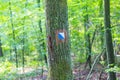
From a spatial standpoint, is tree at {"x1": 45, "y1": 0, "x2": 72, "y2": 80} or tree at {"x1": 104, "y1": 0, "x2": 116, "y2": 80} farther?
tree at {"x1": 104, "y1": 0, "x2": 116, "y2": 80}

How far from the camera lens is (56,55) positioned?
3.98 m

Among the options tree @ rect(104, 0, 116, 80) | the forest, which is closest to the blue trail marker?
the forest

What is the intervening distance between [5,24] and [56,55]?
29.0 feet

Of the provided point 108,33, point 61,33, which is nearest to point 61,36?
point 61,33

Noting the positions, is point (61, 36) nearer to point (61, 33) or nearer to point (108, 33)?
point (61, 33)

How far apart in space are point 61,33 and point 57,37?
107mm

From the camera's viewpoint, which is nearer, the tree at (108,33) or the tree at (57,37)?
the tree at (57,37)

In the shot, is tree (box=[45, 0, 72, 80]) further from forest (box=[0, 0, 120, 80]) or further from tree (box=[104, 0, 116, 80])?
tree (box=[104, 0, 116, 80])

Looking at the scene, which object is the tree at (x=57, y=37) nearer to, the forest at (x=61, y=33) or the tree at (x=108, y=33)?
the forest at (x=61, y=33)

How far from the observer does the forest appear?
399 centimetres

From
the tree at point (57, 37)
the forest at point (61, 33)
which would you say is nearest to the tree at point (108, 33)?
the forest at point (61, 33)

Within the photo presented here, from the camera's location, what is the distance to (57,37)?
3.96 metres

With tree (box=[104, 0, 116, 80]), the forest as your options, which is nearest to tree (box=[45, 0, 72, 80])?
the forest

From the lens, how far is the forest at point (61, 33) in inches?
157
